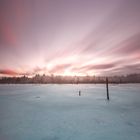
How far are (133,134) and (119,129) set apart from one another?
3.55 ft

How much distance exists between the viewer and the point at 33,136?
27.0ft

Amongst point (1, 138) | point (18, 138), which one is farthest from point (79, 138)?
point (1, 138)

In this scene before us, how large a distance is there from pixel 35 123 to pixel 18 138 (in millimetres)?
2904

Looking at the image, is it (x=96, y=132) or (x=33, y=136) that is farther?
(x=96, y=132)

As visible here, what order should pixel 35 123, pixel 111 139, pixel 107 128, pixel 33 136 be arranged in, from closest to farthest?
pixel 111 139 < pixel 33 136 < pixel 107 128 < pixel 35 123

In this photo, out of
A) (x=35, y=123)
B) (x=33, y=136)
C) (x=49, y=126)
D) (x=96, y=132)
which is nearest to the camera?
(x=33, y=136)

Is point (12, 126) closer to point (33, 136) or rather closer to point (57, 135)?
point (33, 136)

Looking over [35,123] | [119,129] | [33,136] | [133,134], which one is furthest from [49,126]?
[133,134]

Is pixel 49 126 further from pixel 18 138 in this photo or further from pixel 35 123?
pixel 18 138

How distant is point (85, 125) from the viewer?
10242 mm

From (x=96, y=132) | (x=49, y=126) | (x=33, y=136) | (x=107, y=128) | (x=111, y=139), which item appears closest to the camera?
(x=111, y=139)

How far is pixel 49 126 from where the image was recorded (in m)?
10.1

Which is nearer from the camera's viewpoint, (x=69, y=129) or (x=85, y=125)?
(x=69, y=129)

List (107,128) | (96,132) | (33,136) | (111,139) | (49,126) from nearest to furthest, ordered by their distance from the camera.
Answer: (111,139) → (33,136) → (96,132) → (107,128) → (49,126)
